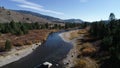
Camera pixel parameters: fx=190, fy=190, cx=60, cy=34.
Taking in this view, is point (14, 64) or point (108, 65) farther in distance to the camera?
point (14, 64)

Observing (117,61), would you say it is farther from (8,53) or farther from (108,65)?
(8,53)

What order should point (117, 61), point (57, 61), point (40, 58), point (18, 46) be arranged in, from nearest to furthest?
point (117, 61), point (57, 61), point (40, 58), point (18, 46)

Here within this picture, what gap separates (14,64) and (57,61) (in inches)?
550

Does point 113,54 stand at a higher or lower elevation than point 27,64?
higher

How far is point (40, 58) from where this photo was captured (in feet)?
222

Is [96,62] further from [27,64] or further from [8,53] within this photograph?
[8,53]

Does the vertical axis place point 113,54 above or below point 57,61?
above

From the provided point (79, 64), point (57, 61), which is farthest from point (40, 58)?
point (79, 64)

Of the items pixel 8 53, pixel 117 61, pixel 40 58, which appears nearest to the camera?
pixel 117 61

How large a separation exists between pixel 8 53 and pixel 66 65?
26260 millimetres

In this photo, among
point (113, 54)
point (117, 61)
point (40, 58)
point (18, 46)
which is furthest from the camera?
point (18, 46)

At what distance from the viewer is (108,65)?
52594mm

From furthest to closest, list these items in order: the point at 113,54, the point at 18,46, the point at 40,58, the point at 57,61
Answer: the point at 18,46
the point at 40,58
the point at 57,61
the point at 113,54

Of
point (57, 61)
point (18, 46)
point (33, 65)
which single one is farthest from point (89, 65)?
point (18, 46)
